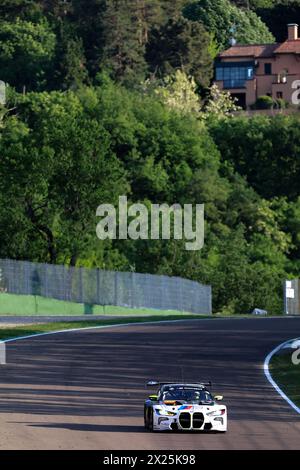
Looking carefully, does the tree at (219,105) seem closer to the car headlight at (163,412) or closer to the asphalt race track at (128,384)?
the asphalt race track at (128,384)

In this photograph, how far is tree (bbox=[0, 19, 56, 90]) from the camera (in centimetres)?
17664

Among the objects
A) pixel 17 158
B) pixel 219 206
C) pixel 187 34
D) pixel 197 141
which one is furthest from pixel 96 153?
pixel 187 34

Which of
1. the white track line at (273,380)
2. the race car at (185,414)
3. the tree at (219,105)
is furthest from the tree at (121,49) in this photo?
the race car at (185,414)

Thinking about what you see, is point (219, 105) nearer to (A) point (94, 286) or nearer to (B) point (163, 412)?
(A) point (94, 286)

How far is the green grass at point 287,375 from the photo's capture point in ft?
123

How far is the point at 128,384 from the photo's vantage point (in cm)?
3847

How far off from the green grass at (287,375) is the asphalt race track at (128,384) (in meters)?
0.56

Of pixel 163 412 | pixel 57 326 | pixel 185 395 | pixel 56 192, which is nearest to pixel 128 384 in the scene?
pixel 185 395

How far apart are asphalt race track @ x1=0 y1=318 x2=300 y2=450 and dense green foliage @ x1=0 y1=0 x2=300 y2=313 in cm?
3185

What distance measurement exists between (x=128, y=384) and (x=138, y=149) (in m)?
104

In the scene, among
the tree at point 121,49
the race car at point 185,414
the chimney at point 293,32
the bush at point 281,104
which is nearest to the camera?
the race car at point 185,414

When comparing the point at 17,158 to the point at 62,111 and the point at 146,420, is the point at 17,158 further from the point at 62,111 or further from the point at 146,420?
the point at 146,420

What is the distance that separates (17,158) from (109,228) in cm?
1002

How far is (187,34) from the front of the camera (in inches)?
6850
